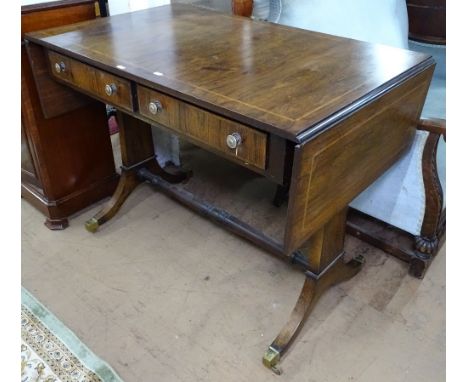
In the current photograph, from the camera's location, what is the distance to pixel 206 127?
3.48 ft

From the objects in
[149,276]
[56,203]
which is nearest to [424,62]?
[149,276]

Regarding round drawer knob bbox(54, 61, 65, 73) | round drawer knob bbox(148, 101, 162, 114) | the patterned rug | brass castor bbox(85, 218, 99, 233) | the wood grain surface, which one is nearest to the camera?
the wood grain surface

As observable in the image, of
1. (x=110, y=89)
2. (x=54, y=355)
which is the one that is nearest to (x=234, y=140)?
(x=110, y=89)

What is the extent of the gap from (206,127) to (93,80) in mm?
462

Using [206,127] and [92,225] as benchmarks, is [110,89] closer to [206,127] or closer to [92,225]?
[206,127]

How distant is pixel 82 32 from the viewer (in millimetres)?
1442

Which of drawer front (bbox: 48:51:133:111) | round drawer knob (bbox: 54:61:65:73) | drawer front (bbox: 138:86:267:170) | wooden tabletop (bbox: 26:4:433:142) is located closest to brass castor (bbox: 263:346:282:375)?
drawer front (bbox: 138:86:267:170)

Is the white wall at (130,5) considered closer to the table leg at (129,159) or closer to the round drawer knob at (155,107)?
the table leg at (129,159)

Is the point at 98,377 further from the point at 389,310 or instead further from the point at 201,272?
the point at 389,310

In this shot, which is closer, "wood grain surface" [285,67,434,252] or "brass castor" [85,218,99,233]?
"wood grain surface" [285,67,434,252]

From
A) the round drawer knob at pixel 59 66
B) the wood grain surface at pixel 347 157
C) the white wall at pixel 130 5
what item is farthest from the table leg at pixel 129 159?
the wood grain surface at pixel 347 157

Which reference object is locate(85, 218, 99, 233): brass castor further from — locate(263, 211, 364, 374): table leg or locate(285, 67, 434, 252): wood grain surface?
locate(285, 67, 434, 252): wood grain surface

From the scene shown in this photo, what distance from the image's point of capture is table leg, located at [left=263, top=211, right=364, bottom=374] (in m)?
1.29

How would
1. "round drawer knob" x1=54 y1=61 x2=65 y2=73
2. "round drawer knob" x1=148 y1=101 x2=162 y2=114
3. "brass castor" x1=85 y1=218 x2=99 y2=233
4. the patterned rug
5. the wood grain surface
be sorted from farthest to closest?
"brass castor" x1=85 y1=218 x2=99 y2=233 < "round drawer knob" x1=54 y1=61 x2=65 y2=73 < the patterned rug < "round drawer knob" x1=148 y1=101 x2=162 y2=114 < the wood grain surface
